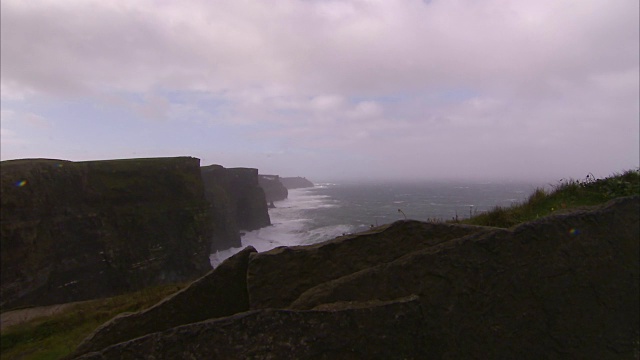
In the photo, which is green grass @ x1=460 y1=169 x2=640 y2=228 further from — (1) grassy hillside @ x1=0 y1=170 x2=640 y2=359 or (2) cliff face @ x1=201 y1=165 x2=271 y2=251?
(2) cliff face @ x1=201 y1=165 x2=271 y2=251

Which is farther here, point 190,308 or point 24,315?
point 24,315

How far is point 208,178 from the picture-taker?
2542 inches

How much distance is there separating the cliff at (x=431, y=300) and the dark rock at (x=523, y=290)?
1cm

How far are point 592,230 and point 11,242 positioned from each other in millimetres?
35555

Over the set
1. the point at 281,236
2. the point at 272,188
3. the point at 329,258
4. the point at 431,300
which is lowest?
the point at 281,236

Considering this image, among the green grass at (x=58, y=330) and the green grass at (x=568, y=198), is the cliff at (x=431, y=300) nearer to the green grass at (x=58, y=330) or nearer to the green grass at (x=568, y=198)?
the green grass at (x=568, y=198)

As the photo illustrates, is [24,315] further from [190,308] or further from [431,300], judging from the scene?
[431,300]

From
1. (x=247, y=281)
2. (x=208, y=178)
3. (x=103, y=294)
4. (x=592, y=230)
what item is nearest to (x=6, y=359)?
(x=247, y=281)

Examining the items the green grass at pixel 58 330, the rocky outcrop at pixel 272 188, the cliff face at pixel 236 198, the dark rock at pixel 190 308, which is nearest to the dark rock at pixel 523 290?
the dark rock at pixel 190 308

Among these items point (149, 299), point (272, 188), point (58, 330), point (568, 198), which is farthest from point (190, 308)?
point (272, 188)

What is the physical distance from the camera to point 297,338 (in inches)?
133

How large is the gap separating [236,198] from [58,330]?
6503 centimetres

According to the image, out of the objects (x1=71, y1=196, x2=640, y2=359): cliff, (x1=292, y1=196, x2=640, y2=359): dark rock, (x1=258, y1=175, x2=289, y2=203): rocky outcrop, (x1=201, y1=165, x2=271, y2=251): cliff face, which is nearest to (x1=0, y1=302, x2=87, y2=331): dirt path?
(x1=71, y1=196, x2=640, y2=359): cliff

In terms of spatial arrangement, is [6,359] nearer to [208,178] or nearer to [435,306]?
[435,306]
